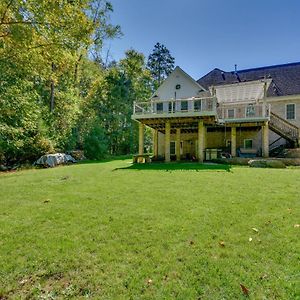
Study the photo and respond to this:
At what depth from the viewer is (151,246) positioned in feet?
13.0

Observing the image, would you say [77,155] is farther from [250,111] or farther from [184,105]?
[250,111]

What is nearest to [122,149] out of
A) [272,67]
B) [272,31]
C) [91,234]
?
[272,67]

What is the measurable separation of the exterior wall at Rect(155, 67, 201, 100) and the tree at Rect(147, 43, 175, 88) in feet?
78.0

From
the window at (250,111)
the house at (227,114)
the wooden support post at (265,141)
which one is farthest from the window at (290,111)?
the wooden support post at (265,141)

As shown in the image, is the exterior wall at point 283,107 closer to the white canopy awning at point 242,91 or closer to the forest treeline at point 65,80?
the white canopy awning at point 242,91

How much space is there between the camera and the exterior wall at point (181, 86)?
2220 cm

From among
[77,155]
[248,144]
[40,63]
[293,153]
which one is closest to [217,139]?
[248,144]

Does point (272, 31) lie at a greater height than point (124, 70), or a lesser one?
lesser

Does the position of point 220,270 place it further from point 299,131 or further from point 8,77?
point 299,131

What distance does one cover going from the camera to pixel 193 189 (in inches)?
300

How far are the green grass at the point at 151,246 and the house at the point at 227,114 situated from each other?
1078 cm

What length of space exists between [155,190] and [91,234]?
333cm

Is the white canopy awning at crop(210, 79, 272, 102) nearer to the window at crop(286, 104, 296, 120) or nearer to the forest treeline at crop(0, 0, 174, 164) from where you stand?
the window at crop(286, 104, 296, 120)

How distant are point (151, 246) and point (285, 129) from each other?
757 inches
